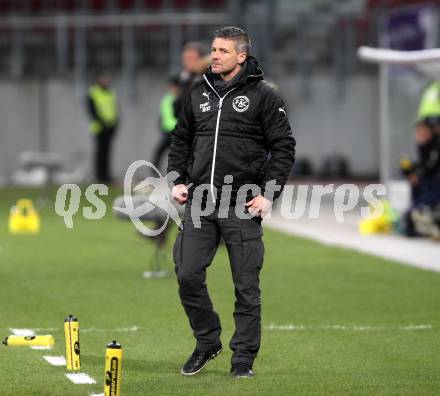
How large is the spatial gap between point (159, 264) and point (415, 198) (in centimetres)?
492

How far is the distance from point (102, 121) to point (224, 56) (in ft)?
72.1

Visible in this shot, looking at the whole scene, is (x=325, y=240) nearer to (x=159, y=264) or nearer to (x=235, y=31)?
(x=159, y=264)

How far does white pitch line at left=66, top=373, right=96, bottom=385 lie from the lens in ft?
26.7

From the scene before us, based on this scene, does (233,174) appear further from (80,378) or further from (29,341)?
(29,341)

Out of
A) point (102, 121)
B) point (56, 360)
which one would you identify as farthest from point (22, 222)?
point (102, 121)

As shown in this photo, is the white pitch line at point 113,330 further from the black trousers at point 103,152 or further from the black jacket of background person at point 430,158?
the black trousers at point 103,152

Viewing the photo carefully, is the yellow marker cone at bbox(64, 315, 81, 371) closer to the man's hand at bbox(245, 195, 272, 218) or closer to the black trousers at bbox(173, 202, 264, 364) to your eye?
the black trousers at bbox(173, 202, 264, 364)

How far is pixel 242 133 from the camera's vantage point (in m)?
8.28

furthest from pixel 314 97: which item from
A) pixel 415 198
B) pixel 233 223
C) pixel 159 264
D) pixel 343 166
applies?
pixel 233 223

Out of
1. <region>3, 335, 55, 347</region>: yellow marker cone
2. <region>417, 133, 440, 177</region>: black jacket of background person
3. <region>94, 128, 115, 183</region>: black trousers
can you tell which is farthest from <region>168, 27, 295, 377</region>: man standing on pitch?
<region>94, 128, 115, 183</region>: black trousers

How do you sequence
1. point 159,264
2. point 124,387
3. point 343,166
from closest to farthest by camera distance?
point 124,387, point 159,264, point 343,166

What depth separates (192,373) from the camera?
332 inches

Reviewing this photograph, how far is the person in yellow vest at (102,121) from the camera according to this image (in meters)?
29.5

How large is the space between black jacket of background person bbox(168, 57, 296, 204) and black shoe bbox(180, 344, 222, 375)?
0.98 m
